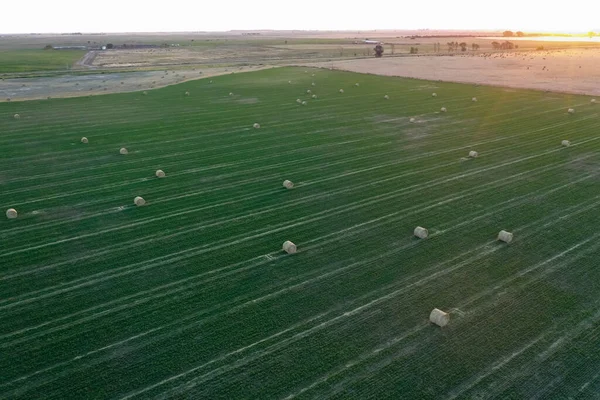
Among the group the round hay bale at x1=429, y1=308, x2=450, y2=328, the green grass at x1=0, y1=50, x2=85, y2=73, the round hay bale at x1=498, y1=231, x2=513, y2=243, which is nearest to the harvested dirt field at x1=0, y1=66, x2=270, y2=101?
the green grass at x1=0, y1=50, x2=85, y2=73

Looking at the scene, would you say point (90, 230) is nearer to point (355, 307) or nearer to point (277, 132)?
point (355, 307)

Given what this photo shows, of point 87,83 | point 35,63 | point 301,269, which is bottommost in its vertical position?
point 301,269

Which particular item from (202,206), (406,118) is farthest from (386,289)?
(406,118)

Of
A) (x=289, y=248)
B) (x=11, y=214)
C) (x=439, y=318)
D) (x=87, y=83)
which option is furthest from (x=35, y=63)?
(x=439, y=318)

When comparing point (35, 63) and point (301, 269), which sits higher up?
point (35, 63)

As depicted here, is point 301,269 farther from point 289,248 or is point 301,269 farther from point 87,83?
point 87,83
